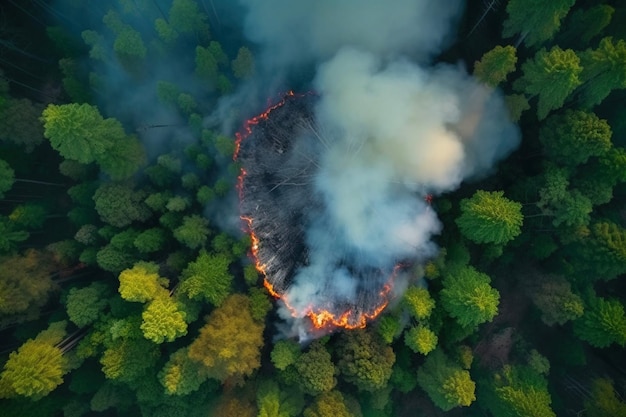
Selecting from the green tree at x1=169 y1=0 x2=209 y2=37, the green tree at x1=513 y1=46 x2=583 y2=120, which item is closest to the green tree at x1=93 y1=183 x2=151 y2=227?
the green tree at x1=169 y1=0 x2=209 y2=37

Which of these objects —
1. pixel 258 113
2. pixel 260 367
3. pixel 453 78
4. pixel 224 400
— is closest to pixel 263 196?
pixel 258 113

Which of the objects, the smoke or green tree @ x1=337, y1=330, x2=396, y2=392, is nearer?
green tree @ x1=337, y1=330, x2=396, y2=392

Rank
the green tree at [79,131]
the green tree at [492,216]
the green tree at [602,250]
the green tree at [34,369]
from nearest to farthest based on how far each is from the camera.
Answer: the green tree at [79,131] < the green tree at [34,369] < the green tree at [492,216] < the green tree at [602,250]

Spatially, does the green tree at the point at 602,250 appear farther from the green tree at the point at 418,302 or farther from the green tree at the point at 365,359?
the green tree at the point at 365,359

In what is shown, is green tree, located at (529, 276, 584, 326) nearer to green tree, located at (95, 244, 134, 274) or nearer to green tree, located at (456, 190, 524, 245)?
green tree, located at (456, 190, 524, 245)

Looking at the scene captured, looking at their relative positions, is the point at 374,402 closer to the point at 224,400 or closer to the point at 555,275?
the point at 224,400

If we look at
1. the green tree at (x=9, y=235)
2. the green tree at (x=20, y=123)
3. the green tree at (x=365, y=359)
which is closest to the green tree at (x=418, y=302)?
the green tree at (x=365, y=359)
